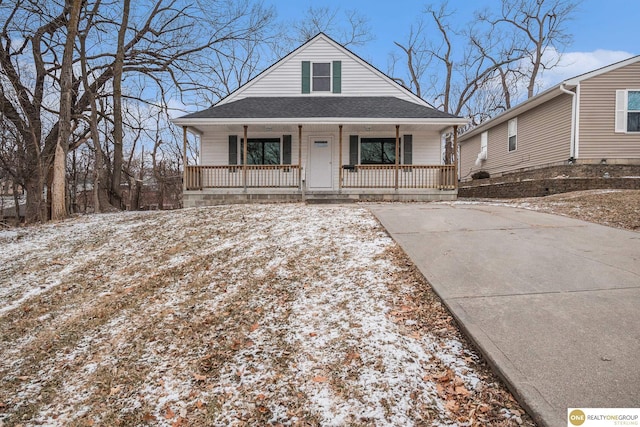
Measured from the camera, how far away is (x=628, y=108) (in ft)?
37.6

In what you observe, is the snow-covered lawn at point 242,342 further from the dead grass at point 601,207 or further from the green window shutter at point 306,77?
the green window shutter at point 306,77

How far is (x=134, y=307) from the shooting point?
13.2 ft

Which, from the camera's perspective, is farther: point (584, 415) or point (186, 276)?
point (186, 276)

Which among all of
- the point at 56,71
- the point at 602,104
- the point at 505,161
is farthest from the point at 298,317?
the point at 56,71

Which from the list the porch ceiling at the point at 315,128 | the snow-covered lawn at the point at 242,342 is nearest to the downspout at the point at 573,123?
the porch ceiling at the point at 315,128

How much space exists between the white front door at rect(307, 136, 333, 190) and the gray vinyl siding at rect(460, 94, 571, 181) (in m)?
7.85

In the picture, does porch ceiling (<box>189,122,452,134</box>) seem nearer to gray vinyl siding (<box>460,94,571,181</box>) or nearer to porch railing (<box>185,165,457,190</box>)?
porch railing (<box>185,165,457,190</box>)

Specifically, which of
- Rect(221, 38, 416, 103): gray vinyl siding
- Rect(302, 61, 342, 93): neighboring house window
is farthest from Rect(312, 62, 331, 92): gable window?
Rect(221, 38, 416, 103): gray vinyl siding

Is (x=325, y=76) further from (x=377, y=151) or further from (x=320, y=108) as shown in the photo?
(x=377, y=151)

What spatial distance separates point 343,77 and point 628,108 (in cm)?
966

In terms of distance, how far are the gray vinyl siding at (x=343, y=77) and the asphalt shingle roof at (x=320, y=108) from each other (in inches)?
12.8

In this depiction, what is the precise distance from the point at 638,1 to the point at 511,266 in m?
19.6

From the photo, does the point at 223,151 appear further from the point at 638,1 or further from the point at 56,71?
the point at 638,1

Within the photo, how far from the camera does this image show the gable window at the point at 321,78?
1395 centimetres
